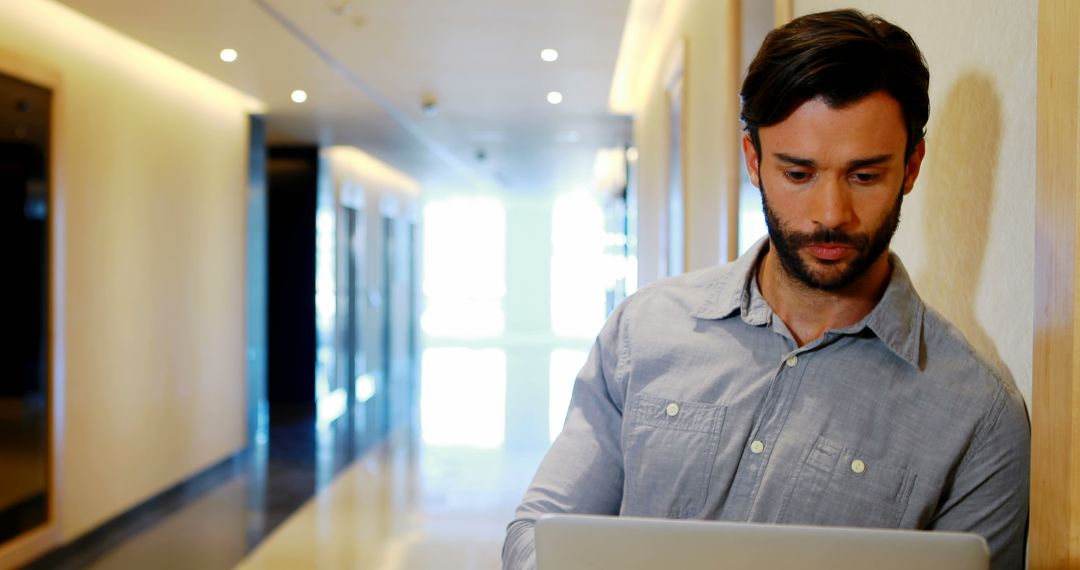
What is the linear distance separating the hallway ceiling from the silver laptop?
4406 mm

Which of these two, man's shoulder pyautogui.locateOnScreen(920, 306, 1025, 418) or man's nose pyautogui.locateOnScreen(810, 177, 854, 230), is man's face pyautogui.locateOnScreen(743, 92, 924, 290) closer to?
man's nose pyautogui.locateOnScreen(810, 177, 854, 230)

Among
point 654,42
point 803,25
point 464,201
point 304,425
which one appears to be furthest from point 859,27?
point 464,201

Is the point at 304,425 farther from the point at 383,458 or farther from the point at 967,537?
the point at 967,537

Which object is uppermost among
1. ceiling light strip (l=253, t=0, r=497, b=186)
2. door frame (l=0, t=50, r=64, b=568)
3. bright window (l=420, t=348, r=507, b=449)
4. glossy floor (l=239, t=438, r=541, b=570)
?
ceiling light strip (l=253, t=0, r=497, b=186)

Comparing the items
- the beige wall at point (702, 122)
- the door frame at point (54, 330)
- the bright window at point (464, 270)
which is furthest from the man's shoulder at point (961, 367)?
the bright window at point (464, 270)

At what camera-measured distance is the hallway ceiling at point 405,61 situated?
5270 millimetres

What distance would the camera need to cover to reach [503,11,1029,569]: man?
4.21 feet

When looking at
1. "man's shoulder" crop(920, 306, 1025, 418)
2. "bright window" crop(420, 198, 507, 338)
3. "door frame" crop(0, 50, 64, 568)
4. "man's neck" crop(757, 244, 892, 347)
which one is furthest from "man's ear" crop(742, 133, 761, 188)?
"bright window" crop(420, 198, 507, 338)

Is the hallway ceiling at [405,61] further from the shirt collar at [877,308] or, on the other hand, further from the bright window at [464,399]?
the shirt collar at [877,308]

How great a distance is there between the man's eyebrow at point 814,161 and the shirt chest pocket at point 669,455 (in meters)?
0.36

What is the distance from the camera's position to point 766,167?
138 cm

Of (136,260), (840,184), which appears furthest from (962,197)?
(136,260)

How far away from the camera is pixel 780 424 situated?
1.39m

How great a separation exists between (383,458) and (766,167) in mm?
7065
